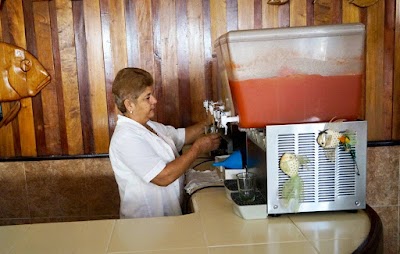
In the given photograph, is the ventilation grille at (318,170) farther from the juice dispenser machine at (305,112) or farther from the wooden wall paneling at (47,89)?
the wooden wall paneling at (47,89)

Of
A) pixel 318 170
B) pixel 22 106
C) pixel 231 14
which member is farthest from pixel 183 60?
pixel 318 170

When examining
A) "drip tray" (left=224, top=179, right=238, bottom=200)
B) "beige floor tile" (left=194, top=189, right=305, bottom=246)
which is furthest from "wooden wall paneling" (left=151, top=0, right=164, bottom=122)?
"beige floor tile" (left=194, top=189, right=305, bottom=246)

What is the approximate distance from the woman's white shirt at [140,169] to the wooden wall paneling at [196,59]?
0.71 m

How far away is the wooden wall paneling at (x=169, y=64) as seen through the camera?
2.78 meters

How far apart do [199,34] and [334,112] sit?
1.53m

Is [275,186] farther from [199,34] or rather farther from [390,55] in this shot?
[390,55]

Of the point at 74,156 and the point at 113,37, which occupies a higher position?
the point at 113,37

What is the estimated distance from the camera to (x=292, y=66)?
1427mm

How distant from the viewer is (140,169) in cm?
186

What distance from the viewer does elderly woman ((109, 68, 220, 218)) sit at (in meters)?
1.88

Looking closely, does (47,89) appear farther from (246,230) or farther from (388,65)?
(388,65)

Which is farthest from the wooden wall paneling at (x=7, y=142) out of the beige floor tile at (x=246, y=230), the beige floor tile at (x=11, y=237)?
the beige floor tile at (x=246, y=230)

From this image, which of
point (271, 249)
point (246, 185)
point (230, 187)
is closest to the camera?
point (271, 249)

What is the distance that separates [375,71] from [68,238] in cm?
233
